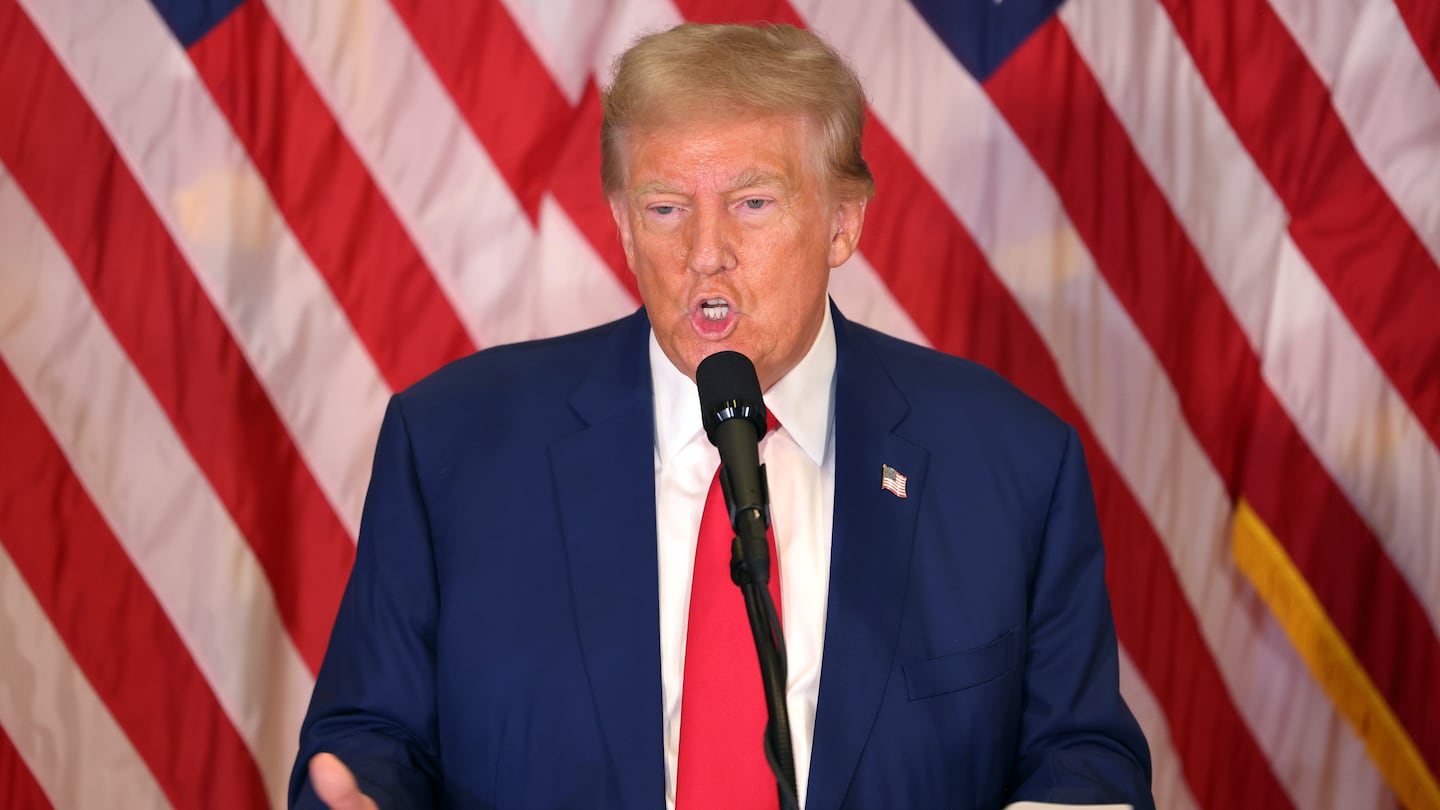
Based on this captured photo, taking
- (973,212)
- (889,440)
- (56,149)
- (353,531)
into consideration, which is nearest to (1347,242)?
(973,212)


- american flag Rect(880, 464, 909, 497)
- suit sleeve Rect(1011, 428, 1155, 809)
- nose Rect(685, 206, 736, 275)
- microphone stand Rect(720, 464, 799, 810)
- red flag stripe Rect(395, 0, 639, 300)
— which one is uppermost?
red flag stripe Rect(395, 0, 639, 300)

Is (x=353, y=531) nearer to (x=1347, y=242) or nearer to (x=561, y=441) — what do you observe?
(x=561, y=441)

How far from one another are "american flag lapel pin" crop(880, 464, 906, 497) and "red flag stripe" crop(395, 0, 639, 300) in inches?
40.0

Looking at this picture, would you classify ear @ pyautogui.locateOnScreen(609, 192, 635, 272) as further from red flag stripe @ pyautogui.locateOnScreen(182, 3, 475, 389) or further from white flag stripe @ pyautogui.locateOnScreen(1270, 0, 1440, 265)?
white flag stripe @ pyautogui.locateOnScreen(1270, 0, 1440, 265)

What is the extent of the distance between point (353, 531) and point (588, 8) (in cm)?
109

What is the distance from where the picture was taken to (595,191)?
2.70 meters

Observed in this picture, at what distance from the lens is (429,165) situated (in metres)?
2.68

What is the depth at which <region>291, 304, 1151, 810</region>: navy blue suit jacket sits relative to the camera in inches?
66.1

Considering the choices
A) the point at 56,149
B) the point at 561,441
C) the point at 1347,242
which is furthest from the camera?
the point at 1347,242

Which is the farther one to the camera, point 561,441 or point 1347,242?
point 1347,242

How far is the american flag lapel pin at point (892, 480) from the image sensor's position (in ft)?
5.97

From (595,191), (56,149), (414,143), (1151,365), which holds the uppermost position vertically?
(56,149)

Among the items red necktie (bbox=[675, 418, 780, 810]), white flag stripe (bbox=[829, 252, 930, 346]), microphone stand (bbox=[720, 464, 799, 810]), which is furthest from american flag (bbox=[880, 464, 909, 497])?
white flag stripe (bbox=[829, 252, 930, 346])

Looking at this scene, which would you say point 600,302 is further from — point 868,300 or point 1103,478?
point 1103,478
